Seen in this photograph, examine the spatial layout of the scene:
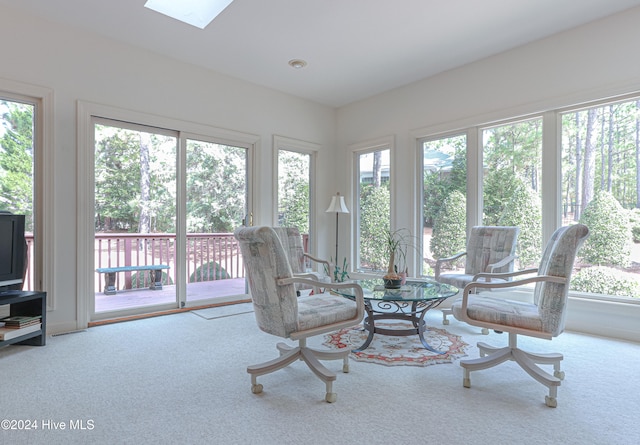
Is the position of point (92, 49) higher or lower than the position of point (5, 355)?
higher

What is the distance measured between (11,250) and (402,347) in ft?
10.6

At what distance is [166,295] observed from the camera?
4.09 m

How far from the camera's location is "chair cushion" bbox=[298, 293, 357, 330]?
2.03m

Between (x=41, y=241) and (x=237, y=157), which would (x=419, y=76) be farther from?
(x=41, y=241)

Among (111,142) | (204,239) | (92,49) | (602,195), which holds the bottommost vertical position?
(204,239)

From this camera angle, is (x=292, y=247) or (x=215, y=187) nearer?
(x=292, y=247)

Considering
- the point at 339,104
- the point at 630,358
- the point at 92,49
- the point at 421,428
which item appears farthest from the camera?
the point at 339,104

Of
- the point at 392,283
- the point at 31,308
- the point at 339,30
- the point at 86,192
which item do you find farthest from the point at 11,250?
the point at 339,30

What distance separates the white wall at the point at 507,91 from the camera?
10.0ft

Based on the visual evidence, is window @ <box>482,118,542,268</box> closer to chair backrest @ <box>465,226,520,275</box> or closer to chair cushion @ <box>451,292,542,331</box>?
chair backrest @ <box>465,226,520,275</box>

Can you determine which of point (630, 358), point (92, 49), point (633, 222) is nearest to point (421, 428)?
point (630, 358)

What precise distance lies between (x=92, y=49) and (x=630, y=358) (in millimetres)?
5272

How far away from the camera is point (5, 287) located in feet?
9.48

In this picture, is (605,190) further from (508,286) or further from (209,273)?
(209,273)
